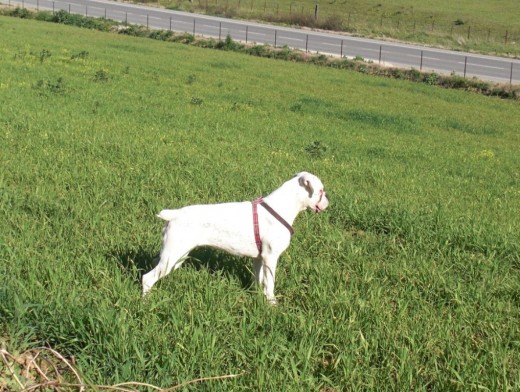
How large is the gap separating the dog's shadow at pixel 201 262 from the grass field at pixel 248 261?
3cm

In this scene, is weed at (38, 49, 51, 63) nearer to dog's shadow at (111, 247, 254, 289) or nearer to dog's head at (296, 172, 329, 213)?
dog's shadow at (111, 247, 254, 289)

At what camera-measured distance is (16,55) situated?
83.9ft

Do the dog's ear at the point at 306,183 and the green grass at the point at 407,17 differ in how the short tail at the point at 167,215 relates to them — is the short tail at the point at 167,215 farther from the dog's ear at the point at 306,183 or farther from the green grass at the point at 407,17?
the green grass at the point at 407,17

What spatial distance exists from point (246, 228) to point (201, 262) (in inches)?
36.9

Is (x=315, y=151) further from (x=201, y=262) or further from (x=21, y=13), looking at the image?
(x=21, y=13)

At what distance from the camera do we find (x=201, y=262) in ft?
20.9

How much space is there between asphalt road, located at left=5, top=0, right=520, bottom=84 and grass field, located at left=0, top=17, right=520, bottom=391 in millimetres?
22985

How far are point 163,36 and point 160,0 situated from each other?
25446 millimetres

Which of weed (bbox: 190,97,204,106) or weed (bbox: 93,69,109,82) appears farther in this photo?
weed (bbox: 93,69,109,82)

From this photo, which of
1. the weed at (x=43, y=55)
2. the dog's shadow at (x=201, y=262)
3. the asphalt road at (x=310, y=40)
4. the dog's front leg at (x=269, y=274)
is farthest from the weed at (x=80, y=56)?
the dog's front leg at (x=269, y=274)

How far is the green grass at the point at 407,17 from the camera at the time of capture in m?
52.9

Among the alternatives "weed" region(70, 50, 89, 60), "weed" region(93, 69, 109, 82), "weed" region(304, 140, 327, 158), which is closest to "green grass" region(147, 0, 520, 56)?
"weed" region(70, 50, 89, 60)

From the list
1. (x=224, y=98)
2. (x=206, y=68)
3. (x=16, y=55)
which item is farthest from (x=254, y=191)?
(x=206, y=68)

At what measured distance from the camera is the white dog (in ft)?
17.9
